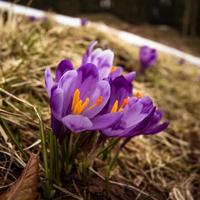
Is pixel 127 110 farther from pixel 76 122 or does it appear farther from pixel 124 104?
pixel 76 122

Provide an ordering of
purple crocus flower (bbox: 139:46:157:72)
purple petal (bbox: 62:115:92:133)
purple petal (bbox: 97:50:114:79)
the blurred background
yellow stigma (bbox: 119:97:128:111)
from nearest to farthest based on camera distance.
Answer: purple petal (bbox: 62:115:92:133), yellow stigma (bbox: 119:97:128:111), purple petal (bbox: 97:50:114:79), purple crocus flower (bbox: 139:46:157:72), the blurred background

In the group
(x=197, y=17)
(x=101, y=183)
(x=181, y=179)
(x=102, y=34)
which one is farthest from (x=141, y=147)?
(x=197, y=17)

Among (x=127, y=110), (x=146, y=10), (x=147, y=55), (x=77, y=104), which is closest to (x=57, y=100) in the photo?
(x=77, y=104)

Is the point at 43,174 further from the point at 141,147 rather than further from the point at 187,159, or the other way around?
Result: the point at 187,159

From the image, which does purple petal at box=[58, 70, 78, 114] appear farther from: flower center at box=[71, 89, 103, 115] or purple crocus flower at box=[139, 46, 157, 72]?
purple crocus flower at box=[139, 46, 157, 72]

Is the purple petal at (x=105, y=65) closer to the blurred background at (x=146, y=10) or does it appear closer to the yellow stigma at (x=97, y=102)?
the yellow stigma at (x=97, y=102)

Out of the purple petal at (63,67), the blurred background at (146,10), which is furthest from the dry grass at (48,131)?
the blurred background at (146,10)

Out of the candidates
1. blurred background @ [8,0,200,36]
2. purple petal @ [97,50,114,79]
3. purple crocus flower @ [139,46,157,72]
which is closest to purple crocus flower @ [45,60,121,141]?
purple petal @ [97,50,114,79]
